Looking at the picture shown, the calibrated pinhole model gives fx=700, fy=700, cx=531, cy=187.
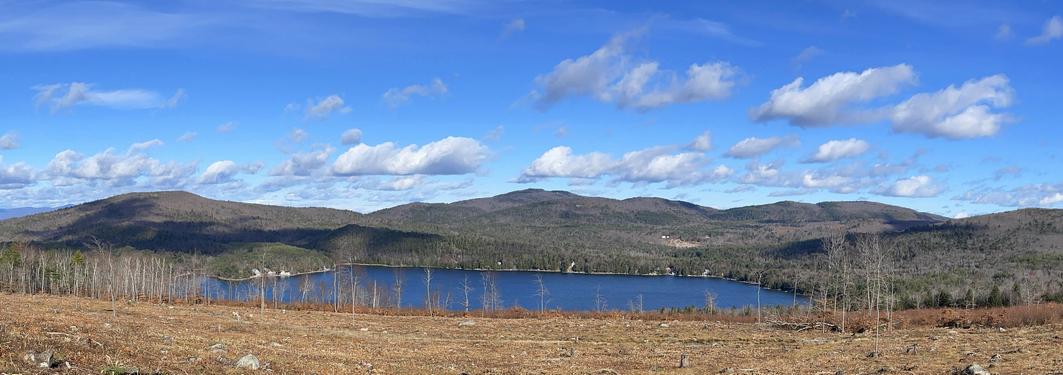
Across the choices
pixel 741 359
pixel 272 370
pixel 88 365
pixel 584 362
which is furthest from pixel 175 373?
pixel 741 359

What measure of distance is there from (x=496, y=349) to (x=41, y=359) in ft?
83.5

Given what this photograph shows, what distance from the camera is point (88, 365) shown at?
1839 cm

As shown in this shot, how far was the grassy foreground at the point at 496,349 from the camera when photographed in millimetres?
22359

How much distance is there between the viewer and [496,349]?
133 ft

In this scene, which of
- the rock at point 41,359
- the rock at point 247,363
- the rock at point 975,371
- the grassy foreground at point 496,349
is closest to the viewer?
the rock at point 41,359

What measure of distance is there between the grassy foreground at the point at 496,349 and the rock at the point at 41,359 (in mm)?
216

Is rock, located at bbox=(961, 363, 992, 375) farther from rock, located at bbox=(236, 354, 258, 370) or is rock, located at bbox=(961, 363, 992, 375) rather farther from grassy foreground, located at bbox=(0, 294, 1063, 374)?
rock, located at bbox=(236, 354, 258, 370)

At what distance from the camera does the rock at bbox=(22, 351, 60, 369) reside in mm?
17302

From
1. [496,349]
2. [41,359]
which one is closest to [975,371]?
[496,349]

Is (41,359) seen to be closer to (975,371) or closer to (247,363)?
(247,363)

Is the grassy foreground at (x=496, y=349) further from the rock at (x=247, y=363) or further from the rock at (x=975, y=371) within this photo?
the rock at (x=975, y=371)

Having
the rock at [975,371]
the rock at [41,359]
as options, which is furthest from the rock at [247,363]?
the rock at [975,371]

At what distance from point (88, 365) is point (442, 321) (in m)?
50.7

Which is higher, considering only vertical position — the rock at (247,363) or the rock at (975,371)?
the rock at (247,363)
